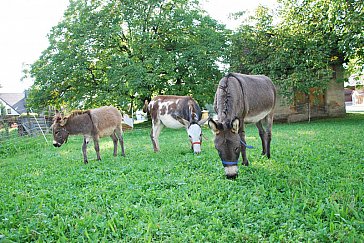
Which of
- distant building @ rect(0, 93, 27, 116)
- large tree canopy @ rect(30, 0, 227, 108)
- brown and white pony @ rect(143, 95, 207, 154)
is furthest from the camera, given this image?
distant building @ rect(0, 93, 27, 116)

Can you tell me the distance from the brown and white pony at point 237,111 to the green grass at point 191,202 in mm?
480

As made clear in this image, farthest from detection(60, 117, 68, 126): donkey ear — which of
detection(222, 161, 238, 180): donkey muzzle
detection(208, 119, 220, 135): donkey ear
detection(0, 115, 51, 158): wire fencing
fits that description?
detection(222, 161, 238, 180): donkey muzzle

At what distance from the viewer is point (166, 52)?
17.4 meters

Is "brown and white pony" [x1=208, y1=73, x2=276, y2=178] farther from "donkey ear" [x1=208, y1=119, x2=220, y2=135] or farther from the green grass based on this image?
the green grass

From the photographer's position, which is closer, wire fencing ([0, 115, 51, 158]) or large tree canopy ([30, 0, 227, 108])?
wire fencing ([0, 115, 51, 158])

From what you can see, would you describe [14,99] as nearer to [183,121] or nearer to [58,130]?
[58,130]

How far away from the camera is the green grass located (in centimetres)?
298

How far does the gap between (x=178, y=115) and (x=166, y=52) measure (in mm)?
10301

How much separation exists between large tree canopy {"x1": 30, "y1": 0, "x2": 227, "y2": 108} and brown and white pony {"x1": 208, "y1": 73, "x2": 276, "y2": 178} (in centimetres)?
1021

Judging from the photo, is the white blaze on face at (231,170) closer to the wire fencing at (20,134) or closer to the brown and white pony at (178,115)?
the brown and white pony at (178,115)

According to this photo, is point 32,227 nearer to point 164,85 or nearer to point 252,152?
point 252,152

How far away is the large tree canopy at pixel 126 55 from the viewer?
16812 millimetres

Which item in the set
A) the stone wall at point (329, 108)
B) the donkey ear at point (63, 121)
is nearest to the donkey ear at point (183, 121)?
the donkey ear at point (63, 121)

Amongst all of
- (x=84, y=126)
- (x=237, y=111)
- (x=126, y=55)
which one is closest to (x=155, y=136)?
(x=84, y=126)
